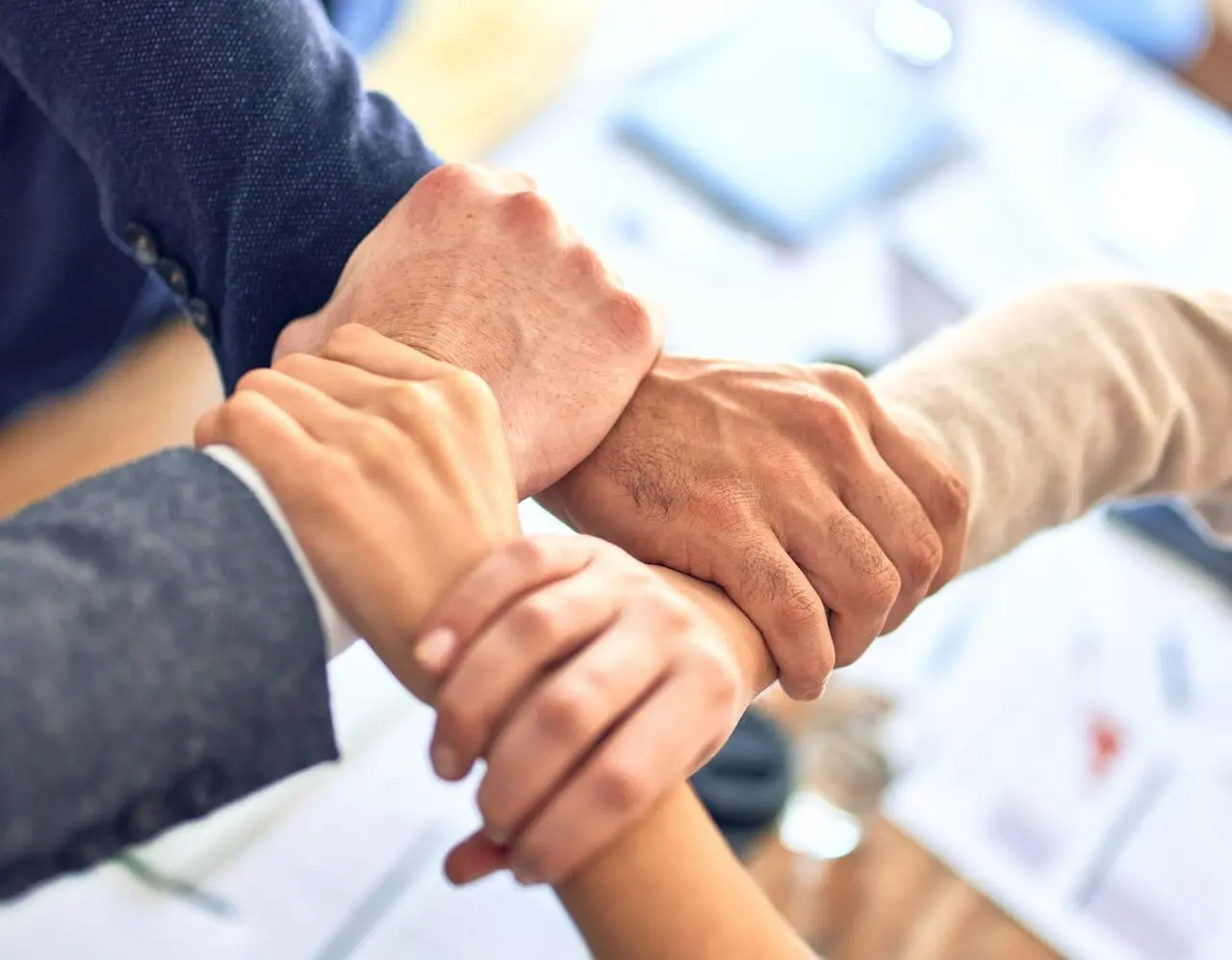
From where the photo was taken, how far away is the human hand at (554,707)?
0.37 meters

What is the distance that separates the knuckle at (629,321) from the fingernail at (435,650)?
22 centimetres

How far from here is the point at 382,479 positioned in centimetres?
39

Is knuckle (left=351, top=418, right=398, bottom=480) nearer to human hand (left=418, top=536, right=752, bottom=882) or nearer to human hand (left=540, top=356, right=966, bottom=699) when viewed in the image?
human hand (left=418, top=536, right=752, bottom=882)

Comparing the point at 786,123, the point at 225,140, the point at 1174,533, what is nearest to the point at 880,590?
the point at 225,140

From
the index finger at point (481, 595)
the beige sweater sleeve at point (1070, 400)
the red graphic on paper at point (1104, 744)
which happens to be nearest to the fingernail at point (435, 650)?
the index finger at point (481, 595)

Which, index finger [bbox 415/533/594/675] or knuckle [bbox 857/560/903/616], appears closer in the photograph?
index finger [bbox 415/533/594/675]

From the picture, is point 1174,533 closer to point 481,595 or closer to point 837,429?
point 837,429

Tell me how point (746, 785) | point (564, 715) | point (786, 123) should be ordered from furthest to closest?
point (786, 123), point (746, 785), point (564, 715)

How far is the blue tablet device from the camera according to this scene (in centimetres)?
104

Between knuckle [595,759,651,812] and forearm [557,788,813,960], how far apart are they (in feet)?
0.08

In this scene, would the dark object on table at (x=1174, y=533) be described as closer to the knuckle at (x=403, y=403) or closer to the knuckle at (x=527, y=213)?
the knuckle at (x=527, y=213)

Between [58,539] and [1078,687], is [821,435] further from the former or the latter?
[1078,687]

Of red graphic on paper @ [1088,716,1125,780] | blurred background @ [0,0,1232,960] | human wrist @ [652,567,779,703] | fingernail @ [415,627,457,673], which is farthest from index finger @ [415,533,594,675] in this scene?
red graphic on paper @ [1088,716,1125,780]

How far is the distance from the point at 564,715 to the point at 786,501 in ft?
0.66
